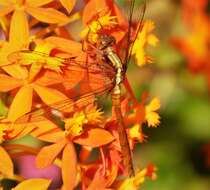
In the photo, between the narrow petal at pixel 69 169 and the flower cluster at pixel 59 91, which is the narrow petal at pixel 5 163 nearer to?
the flower cluster at pixel 59 91

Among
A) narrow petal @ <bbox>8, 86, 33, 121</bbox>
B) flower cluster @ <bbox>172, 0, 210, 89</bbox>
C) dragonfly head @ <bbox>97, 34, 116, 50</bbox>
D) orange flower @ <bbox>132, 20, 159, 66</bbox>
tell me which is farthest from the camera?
flower cluster @ <bbox>172, 0, 210, 89</bbox>

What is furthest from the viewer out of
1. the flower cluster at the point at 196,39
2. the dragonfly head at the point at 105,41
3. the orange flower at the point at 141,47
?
the flower cluster at the point at 196,39

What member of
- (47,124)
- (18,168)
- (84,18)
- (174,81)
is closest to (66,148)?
(47,124)

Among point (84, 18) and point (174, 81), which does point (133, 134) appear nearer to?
point (84, 18)

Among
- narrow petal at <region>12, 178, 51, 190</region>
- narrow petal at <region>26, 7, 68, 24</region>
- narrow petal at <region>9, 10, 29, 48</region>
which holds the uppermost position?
narrow petal at <region>26, 7, 68, 24</region>

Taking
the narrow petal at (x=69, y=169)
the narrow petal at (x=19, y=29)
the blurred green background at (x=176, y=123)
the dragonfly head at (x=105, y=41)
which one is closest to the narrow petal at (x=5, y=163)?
the narrow petal at (x=69, y=169)

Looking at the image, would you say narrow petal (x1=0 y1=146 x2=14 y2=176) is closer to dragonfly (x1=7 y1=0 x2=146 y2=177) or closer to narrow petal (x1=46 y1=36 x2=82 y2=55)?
dragonfly (x1=7 y1=0 x2=146 y2=177)

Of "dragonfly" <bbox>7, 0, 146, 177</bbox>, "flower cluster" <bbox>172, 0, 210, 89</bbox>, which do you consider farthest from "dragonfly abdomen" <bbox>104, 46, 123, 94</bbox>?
"flower cluster" <bbox>172, 0, 210, 89</bbox>
